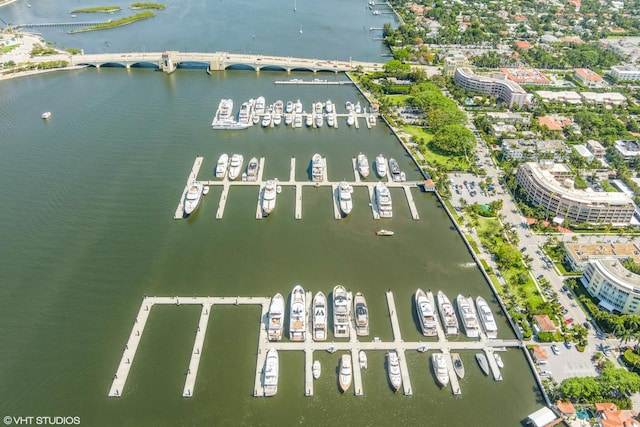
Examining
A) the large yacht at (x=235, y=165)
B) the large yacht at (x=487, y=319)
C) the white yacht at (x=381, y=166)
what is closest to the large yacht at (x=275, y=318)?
the large yacht at (x=487, y=319)

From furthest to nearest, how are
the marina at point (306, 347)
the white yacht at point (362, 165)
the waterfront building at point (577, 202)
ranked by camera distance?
1. the white yacht at point (362, 165)
2. the waterfront building at point (577, 202)
3. the marina at point (306, 347)

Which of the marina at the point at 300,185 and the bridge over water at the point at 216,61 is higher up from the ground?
the bridge over water at the point at 216,61

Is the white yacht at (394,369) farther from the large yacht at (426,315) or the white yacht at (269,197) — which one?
the white yacht at (269,197)

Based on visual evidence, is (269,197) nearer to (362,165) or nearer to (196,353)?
(362,165)

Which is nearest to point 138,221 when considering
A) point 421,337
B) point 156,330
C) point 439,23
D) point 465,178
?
point 156,330

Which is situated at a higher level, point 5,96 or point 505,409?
point 5,96

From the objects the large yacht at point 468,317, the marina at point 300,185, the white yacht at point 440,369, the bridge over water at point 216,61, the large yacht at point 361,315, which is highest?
the bridge over water at point 216,61

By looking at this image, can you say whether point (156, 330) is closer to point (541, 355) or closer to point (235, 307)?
point (235, 307)

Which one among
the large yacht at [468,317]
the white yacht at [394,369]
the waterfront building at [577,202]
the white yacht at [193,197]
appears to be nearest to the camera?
the white yacht at [394,369]
